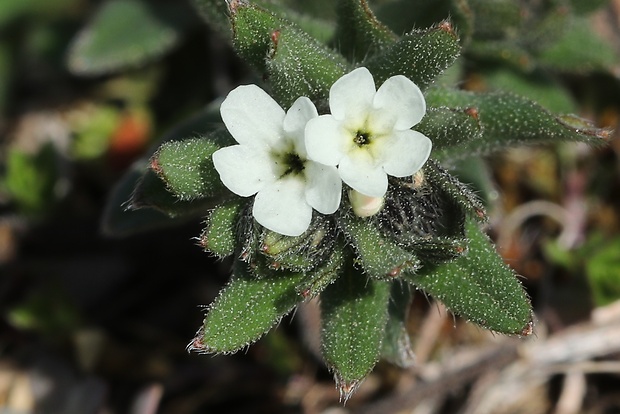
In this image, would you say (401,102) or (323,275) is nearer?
(401,102)

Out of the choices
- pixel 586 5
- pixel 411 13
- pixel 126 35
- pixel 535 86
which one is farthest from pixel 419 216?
pixel 126 35

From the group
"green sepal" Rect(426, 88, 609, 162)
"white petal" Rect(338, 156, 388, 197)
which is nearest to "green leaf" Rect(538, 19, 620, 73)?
"green sepal" Rect(426, 88, 609, 162)

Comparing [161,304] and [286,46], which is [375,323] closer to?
[286,46]

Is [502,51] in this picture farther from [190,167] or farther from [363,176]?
[190,167]

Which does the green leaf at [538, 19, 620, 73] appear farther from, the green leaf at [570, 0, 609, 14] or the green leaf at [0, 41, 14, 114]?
the green leaf at [0, 41, 14, 114]

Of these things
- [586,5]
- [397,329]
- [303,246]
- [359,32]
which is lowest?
[397,329]

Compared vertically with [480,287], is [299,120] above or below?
above

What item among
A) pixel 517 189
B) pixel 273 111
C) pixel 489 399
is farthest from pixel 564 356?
pixel 273 111
